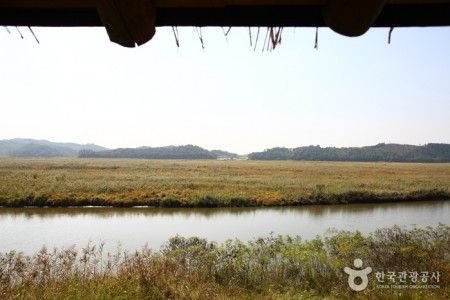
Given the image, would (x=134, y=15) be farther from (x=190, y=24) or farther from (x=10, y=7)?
(x=10, y=7)

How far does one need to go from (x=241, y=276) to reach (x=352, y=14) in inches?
299

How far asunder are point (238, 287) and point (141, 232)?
11.7 meters

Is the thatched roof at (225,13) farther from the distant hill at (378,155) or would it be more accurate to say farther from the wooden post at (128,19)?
the distant hill at (378,155)

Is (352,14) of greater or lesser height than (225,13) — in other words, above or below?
below

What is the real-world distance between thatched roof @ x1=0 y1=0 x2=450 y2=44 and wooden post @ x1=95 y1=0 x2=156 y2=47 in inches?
0.6

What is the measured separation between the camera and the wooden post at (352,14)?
5.35 feet

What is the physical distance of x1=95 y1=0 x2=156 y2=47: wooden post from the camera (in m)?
1.69

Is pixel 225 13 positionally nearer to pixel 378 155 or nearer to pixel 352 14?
pixel 352 14

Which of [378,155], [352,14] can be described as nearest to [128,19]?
[352,14]

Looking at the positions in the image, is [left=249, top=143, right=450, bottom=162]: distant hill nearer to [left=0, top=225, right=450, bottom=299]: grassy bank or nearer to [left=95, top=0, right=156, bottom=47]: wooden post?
[left=0, top=225, right=450, bottom=299]: grassy bank

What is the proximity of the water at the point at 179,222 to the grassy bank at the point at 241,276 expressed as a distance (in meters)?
6.43

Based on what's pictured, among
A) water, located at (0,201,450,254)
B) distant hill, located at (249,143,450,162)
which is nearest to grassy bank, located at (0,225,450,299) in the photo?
water, located at (0,201,450,254)

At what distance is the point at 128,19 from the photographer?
1798 millimetres

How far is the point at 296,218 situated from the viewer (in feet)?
70.2
